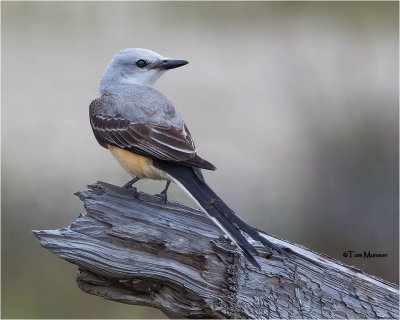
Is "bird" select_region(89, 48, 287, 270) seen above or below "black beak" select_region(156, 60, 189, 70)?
below

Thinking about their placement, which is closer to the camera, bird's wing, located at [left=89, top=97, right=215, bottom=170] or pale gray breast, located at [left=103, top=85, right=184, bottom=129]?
bird's wing, located at [left=89, top=97, right=215, bottom=170]

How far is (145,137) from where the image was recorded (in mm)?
4871

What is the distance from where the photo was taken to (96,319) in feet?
20.9

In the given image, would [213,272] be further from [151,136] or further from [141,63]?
[141,63]

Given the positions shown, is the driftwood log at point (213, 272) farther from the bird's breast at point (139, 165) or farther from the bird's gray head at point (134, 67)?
the bird's gray head at point (134, 67)

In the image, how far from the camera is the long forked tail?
13.4ft

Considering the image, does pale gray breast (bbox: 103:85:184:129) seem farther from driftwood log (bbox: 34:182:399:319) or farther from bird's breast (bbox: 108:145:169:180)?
driftwood log (bbox: 34:182:399:319)

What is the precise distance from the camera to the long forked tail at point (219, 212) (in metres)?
4.09

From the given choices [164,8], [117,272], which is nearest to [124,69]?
[117,272]

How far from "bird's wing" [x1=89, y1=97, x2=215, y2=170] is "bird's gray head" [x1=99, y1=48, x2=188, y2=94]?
48 centimetres

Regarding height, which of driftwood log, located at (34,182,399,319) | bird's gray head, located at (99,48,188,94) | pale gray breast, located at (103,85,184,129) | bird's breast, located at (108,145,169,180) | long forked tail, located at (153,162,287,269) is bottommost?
driftwood log, located at (34,182,399,319)

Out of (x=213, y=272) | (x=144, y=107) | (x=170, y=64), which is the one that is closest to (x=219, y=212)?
(x=213, y=272)

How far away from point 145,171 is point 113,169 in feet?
10.3

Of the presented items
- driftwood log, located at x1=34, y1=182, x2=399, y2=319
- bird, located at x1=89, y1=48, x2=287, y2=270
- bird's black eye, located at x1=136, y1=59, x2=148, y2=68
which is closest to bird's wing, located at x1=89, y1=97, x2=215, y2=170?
bird, located at x1=89, y1=48, x2=287, y2=270
